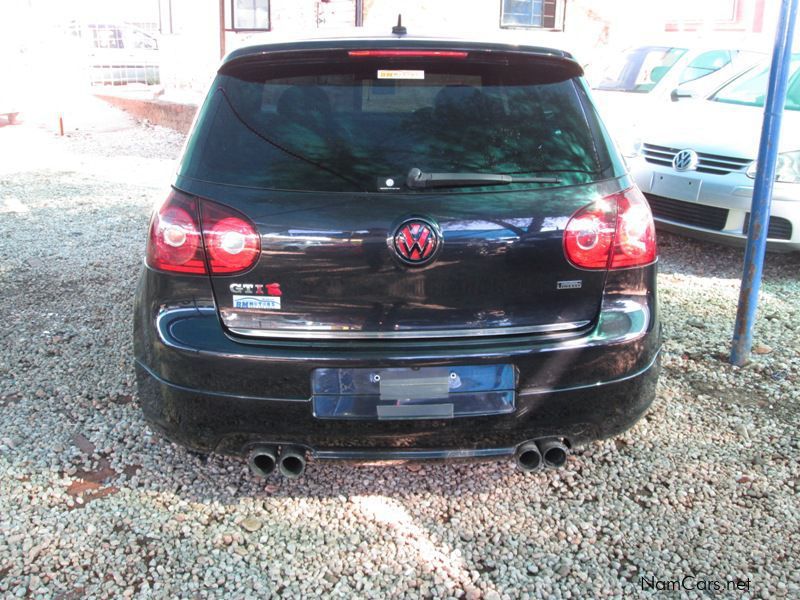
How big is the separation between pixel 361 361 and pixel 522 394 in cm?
53

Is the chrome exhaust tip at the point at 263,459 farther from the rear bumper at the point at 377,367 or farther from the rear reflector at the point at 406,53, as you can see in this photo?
the rear reflector at the point at 406,53

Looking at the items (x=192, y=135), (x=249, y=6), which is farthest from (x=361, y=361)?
(x=249, y=6)

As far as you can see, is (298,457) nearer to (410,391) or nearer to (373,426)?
(373,426)

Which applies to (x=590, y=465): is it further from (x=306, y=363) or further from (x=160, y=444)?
(x=160, y=444)

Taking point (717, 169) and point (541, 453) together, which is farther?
point (717, 169)

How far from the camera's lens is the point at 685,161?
6.12 meters

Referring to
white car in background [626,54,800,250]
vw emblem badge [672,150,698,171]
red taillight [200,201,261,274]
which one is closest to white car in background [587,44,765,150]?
white car in background [626,54,800,250]

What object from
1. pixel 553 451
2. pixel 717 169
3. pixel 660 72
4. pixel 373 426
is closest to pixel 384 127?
pixel 373 426

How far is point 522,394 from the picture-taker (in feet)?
7.99

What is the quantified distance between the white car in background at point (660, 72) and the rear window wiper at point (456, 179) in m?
6.37

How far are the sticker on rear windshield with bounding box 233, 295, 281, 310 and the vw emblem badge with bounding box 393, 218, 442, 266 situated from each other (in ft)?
1.35

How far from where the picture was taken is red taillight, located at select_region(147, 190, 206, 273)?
7.92ft

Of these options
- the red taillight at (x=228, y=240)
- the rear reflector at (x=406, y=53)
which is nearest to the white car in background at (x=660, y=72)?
the rear reflector at (x=406, y=53)

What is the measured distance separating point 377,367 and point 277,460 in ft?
1.63
